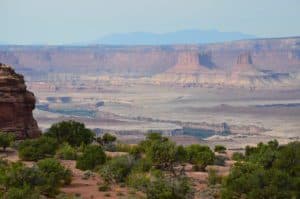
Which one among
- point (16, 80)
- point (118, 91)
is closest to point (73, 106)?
point (118, 91)

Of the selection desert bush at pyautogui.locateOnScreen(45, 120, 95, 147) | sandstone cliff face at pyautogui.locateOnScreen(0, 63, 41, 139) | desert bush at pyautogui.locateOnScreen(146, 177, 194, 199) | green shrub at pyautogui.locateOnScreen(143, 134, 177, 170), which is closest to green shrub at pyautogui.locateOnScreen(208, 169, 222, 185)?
green shrub at pyautogui.locateOnScreen(143, 134, 177, 170)

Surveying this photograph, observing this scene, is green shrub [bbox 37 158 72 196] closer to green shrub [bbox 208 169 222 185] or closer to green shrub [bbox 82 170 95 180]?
green shrub [bbox 82 170 95 180]

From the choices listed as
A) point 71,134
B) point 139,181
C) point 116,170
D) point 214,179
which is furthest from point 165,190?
point 71,134

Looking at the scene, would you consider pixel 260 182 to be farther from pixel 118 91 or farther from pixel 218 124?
pixel 118 91

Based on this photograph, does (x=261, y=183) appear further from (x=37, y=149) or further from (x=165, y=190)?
(x=37, y=149)

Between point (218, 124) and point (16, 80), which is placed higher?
point (16, 80)

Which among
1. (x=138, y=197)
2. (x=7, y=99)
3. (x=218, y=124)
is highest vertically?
(x=7, y=99)

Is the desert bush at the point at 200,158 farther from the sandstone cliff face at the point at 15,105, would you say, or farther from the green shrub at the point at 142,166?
the sandstone cliff face at the point at 15,105
